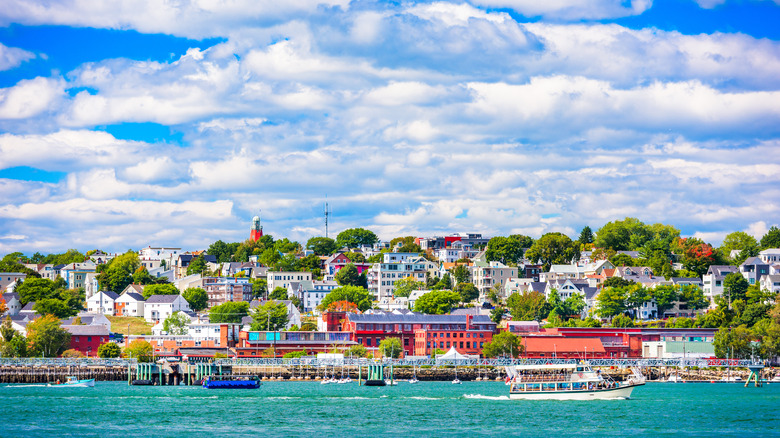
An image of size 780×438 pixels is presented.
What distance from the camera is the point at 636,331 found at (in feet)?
454

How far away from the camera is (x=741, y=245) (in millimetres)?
182625

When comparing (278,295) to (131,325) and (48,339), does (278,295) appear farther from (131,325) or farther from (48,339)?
(48,339)

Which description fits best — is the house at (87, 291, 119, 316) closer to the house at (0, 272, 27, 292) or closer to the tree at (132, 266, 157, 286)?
the tree at (132, 266, 157, 286)

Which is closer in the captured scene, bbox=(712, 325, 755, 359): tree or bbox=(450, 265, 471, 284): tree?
bbox=(712, 325, 755, 359): tree

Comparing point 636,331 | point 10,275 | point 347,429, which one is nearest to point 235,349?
point 636,331

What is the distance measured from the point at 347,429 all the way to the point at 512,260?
4785 inches

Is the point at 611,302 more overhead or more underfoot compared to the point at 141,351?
more overhead

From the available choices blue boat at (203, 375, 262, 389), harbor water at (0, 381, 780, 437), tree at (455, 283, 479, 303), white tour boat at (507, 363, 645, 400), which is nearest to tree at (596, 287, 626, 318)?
tree at (455, 283, 479, 303)

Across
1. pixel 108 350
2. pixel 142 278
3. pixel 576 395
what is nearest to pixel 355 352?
pixel 108 350

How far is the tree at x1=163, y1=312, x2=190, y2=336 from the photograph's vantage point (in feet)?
491

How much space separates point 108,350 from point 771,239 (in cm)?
11526

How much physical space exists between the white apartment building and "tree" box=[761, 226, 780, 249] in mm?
56996

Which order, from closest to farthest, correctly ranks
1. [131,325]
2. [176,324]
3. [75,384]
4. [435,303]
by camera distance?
[75,384] → [176,324] → [435,303] → [131,325]

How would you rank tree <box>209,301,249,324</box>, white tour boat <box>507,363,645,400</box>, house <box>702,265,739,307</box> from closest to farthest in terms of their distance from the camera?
white tour boat <box>507,363,645,400</box>
tree <box>209,301,249,324</box>
house <box>702,265,739,307</box>
